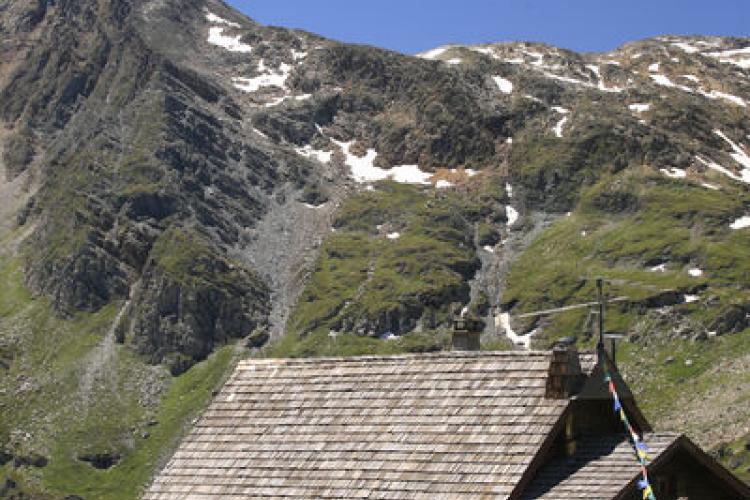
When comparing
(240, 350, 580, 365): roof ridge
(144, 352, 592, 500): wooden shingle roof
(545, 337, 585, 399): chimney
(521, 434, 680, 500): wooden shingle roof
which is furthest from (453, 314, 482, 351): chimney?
(521, 434, 680, 500): wooden shingle roof

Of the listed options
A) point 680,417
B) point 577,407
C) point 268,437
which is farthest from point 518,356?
point 680,417

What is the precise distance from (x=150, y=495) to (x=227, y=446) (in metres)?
2.23

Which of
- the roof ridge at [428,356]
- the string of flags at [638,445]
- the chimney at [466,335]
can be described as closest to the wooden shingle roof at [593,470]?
the string of flags at [638,445]

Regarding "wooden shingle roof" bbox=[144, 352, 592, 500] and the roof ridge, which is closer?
"wooden shingle roof" bbox=[144, 352, 592, 500]

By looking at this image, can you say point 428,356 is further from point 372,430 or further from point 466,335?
point 466,335

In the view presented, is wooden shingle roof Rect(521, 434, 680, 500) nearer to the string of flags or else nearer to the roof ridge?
the string of flags

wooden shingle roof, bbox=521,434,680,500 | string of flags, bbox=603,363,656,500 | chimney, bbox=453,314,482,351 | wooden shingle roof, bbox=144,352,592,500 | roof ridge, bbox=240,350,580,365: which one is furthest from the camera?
chimney, bbox=453,314,482,351

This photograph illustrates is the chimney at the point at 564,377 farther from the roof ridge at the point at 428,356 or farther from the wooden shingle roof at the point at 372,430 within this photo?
the roof ridge at the point at 428,356

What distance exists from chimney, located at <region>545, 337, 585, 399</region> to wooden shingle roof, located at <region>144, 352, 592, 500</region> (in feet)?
0.72

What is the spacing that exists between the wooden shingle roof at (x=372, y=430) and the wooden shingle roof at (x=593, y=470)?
0.64 meters

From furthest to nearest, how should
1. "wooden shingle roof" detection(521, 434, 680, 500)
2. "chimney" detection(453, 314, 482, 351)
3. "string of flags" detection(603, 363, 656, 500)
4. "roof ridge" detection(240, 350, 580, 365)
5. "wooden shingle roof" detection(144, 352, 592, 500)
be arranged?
"chimney" detection(453, 314, 482, 351) → "roof ridge" detection(240, 350, 580, 365) → "wooden shingle roof" detection(144, 352, 592, 500) → "wooden shingle roof" detection(521, 434, 680, 500) → "string of flags" detection(603, 363, 656, 500)

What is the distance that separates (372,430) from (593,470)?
5614 millimetres

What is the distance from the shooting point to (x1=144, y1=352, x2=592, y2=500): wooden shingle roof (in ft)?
98.5

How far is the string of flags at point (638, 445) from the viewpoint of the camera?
27.1m
